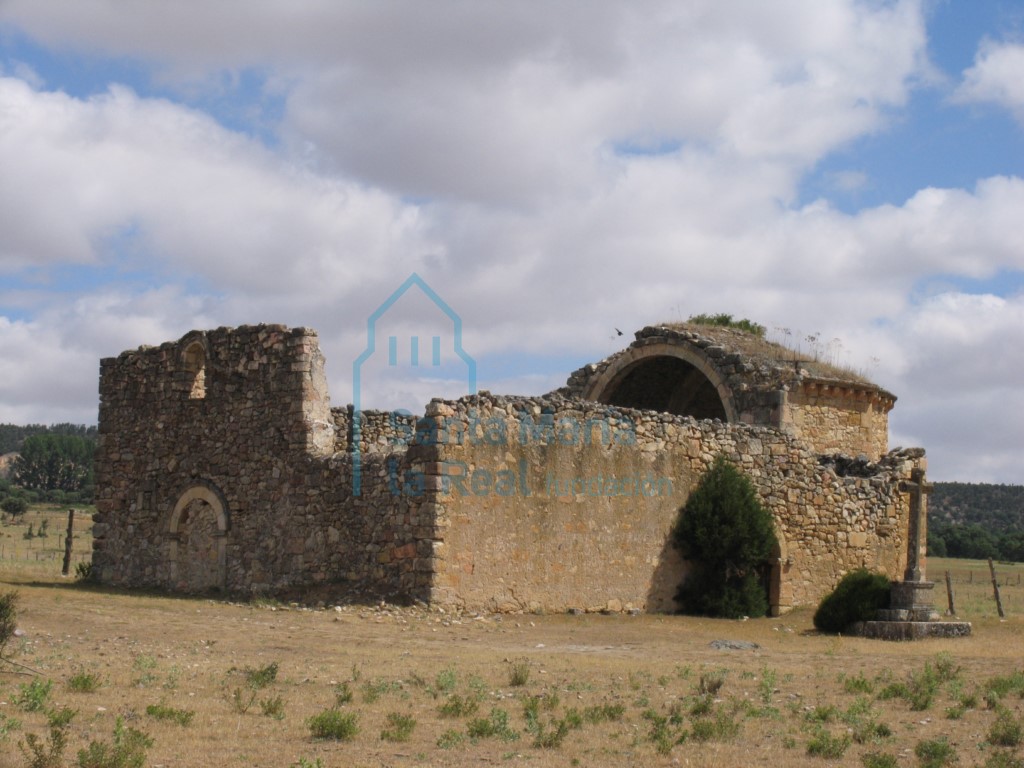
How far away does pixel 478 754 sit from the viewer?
761cm

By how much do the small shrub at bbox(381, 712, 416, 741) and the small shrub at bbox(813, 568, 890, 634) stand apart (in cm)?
1001

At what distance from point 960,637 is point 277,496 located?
996 cm

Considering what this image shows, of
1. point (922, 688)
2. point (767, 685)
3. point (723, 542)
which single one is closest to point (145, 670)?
point (767, 685)

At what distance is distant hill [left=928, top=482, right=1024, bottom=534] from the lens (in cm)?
7619

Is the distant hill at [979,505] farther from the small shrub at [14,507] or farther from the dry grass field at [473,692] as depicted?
the dry grass field at [473,692]

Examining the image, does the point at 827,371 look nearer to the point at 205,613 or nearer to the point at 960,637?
the point at 960,637

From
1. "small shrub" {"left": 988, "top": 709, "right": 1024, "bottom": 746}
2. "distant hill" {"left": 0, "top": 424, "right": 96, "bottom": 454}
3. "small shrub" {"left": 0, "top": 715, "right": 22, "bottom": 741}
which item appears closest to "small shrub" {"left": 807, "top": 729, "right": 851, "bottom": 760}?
"small shrub" {"left": 988, "top": 709, "right": 1024, "bottom": 746}

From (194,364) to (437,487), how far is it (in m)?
6.51

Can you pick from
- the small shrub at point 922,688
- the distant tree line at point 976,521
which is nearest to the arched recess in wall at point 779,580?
the small shrub at point 922,688

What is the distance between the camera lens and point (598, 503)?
17.3 metres

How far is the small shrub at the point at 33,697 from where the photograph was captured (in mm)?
Result: 8172

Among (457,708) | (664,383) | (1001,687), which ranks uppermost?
(664,383)

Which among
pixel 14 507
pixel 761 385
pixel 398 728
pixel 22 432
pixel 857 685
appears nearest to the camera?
pixel 398 728

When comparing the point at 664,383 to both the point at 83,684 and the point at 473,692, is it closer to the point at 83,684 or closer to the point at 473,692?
the point at 473,692
